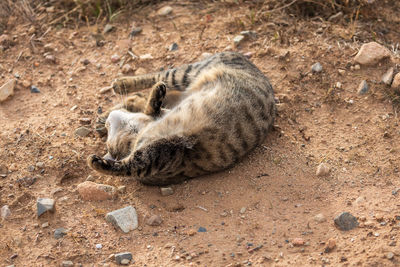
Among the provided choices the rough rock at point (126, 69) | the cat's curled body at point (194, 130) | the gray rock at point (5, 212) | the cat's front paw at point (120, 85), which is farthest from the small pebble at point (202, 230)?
the rough rock at point (126, 69)

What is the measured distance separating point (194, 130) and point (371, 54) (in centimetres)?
225

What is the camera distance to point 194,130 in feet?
13.6

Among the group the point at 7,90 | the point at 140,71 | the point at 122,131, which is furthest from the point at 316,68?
the point at 7,90

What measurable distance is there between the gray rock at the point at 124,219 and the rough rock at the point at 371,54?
2901 millimetres

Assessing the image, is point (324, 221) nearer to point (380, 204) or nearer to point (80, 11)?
point (380, 204)

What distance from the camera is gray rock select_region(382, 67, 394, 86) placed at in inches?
195

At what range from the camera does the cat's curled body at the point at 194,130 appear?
408 cm

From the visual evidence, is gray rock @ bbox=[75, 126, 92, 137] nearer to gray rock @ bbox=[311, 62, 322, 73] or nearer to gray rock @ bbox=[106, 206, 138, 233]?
gray rock @ bbox=[106, 206, 138, 233]

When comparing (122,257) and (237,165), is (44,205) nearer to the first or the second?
(122,257)

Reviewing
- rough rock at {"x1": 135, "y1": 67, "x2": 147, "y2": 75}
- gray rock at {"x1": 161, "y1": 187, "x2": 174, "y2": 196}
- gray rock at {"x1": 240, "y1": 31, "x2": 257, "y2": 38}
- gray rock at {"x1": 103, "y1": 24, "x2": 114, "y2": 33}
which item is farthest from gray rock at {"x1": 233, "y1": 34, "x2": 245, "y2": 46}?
gray rock at {"x1": 161, "y1": 187, "x2": 174, "y2": 196}

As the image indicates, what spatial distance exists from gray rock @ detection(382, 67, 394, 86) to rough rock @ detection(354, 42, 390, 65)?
18 centimetres

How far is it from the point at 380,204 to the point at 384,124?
109cm

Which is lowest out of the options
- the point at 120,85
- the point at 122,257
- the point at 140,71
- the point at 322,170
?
the point at 322,170

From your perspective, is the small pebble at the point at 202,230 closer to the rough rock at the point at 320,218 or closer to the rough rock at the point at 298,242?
the rough rock at the point at 298,242
